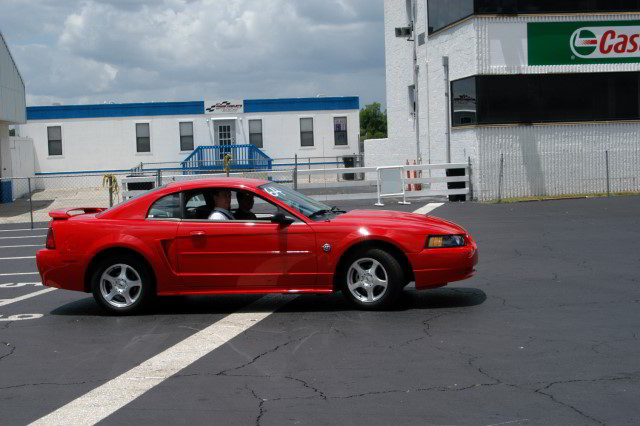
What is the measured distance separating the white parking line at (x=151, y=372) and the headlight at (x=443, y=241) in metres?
1.88

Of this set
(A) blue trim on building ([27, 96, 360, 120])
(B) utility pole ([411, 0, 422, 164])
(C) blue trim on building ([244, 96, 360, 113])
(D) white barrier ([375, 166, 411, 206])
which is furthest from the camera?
(C) blue trim on building ([244, 96, 360, 113])

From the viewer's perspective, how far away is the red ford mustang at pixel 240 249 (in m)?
8.99

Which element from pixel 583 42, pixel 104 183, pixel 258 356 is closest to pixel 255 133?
pixel 104 183

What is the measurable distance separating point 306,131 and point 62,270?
37.4 meters

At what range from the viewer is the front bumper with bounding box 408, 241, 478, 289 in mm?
8945

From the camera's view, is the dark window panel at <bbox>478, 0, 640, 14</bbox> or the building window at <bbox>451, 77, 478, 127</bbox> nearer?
the dark window panel at <bbox>478, 0, 640, 14</bbox>

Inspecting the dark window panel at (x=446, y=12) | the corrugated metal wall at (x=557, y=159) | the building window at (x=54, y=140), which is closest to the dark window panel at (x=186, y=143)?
the building window at (x=54, y=140)

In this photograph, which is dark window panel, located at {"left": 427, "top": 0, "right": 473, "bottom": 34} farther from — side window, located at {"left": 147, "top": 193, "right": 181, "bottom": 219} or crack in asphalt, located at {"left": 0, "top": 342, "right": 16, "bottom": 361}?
crack in asphalt, located at {"left": 0, "top": 342, "right": 16, "bottom": 361}

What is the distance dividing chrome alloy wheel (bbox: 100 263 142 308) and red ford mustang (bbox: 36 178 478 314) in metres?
0.01

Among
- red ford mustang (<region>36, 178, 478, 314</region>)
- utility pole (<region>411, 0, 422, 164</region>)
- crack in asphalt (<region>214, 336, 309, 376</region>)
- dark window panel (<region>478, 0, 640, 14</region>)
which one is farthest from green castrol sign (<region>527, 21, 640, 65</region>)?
crack in asphalt (<region>214, 336, 309, 376</region>)

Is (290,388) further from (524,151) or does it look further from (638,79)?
(638,79)

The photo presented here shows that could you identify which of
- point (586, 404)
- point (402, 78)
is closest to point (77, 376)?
point (586, 404)

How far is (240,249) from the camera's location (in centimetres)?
916

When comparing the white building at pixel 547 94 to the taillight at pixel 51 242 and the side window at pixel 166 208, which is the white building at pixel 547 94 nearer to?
the side window at pixel 166 208
